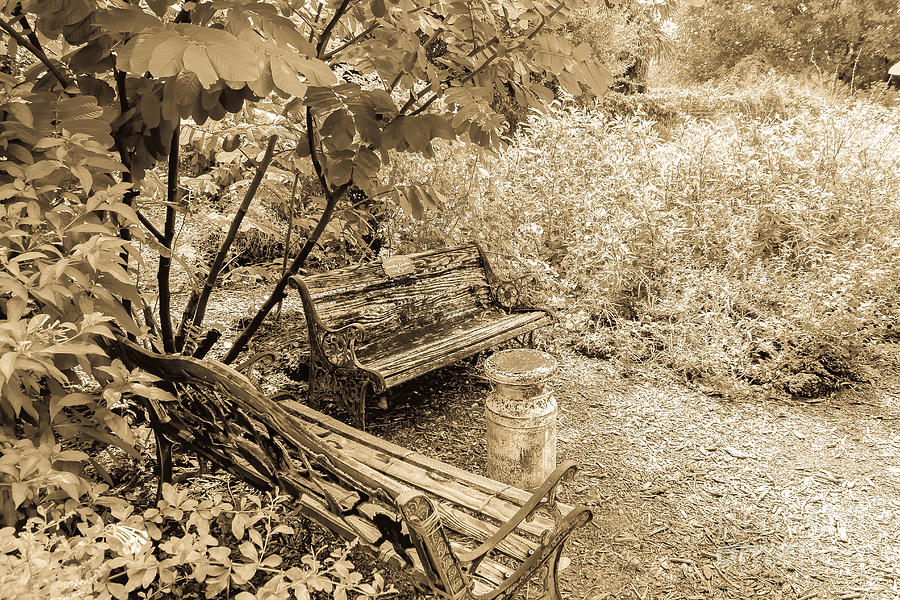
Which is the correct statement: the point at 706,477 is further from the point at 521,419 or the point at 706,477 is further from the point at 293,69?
the point at 293,69

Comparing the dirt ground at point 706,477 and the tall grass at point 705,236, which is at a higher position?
the tall grass at point 705,236

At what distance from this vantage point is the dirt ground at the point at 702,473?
280 cm

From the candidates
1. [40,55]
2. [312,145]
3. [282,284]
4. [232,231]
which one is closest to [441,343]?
[282,284]

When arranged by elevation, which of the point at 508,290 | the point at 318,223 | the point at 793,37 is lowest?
the point at 508,290

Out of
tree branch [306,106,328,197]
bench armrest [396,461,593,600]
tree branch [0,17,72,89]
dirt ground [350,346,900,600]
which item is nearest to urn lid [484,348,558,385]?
dirt ground [350,346,900,600]

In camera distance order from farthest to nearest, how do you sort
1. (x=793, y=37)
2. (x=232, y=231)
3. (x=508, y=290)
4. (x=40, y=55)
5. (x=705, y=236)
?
(x=793, y=37) < (x=705, y=236) < (x=508, y=290) < (x=232, y=231) < (x=40, y=55)

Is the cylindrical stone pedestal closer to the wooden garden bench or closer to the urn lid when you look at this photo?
the urn lid

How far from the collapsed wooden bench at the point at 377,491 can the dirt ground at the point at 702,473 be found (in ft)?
1.93

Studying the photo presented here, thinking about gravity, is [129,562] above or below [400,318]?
above

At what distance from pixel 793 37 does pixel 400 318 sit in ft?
60.9

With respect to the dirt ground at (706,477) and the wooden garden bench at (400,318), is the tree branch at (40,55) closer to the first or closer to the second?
the wooden garden bench at (400,318)

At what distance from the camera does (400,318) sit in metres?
4.30

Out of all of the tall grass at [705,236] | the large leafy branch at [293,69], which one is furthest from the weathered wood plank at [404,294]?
the tall grass at [705,236]

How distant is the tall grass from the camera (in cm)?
464
